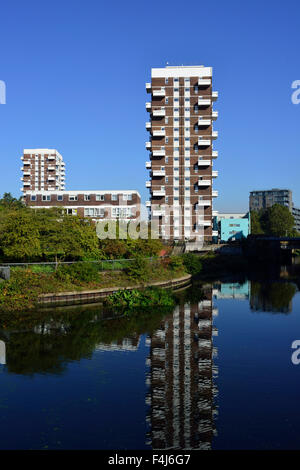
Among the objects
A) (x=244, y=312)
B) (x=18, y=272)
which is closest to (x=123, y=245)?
(x=18, y=272)

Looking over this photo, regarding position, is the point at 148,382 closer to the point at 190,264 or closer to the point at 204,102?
the point at 190,264

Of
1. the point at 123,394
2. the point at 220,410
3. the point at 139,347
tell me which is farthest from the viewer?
the point at 139,347

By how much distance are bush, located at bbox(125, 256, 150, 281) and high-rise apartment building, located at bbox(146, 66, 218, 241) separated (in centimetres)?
4665

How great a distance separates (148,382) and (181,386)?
151cm

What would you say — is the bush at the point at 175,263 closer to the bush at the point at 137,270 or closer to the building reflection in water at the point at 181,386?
the bush at the point at 137,270

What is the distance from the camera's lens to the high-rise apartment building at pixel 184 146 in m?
88.0

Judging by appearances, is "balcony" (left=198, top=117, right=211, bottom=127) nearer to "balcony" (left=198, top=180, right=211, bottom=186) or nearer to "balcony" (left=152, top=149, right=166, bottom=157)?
"balcony" (left=152, top=149, right=166, bottom=157)

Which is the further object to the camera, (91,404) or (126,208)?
(126,208)

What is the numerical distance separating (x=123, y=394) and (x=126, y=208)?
7611cm

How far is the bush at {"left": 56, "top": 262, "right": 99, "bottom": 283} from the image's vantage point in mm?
37594

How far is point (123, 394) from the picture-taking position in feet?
53.3

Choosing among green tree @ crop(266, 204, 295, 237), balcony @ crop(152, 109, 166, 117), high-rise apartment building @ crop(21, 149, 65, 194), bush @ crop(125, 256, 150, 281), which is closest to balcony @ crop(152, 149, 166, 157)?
balcony @ crop(152, 109, 166, 117)

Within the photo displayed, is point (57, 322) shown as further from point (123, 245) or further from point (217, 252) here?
point (217, 252)

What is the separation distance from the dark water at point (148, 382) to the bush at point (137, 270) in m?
10.6
